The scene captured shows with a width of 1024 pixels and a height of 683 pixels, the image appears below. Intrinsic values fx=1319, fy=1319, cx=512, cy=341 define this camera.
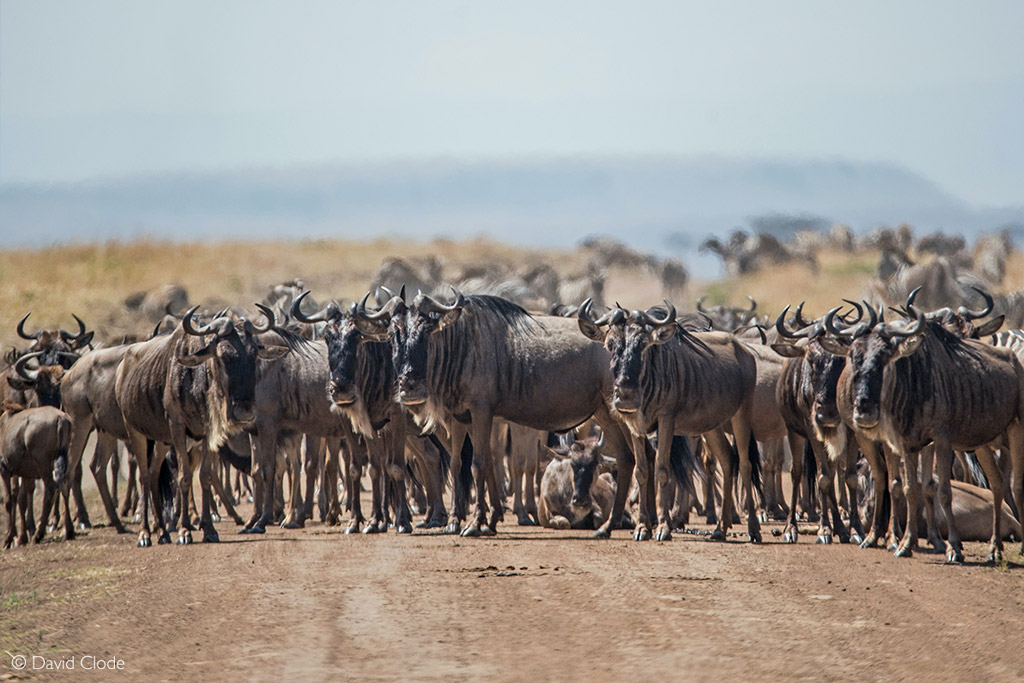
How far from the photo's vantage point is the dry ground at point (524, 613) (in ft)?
23.0

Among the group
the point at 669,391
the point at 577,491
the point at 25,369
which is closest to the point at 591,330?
the point at 669,391

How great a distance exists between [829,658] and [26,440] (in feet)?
34.1

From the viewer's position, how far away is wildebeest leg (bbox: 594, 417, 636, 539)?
13648 millimetres

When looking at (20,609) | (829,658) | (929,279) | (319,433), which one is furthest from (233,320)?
(929,279)

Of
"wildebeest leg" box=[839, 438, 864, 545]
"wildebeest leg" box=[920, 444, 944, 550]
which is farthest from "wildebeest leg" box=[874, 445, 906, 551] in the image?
"wildebeest leg" box=[839, 438, 864, 545]

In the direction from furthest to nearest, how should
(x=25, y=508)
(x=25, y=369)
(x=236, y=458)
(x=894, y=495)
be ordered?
(x=25, y=369) < (x=236, y=458) < (x=25, y=508) < (x=894, y=495)

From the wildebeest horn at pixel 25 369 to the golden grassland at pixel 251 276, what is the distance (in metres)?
15.3

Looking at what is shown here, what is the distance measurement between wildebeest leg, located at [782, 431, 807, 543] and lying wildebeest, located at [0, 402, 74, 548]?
7779 millimetres

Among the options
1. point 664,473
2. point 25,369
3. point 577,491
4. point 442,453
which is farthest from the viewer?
point 25,369

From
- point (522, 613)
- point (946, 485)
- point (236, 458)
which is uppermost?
point (946, 485)

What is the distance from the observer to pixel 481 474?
13094 millimetres

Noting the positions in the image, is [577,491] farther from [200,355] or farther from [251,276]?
[251,276]

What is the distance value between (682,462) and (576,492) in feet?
4.37

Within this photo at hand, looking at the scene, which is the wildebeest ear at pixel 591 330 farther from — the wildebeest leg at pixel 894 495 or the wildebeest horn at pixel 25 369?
the wildebeest horn at pixel 25 369
